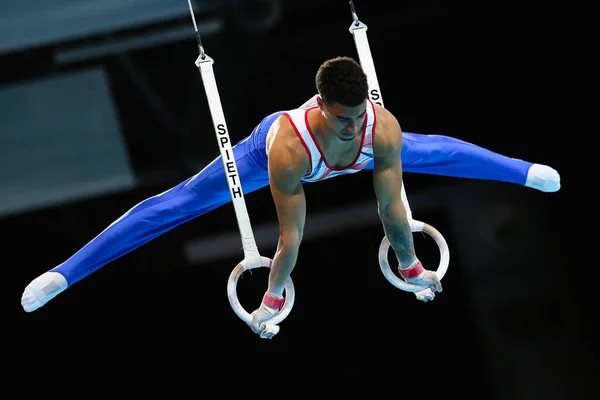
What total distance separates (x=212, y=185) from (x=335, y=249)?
80.2 inches

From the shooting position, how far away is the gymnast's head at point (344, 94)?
12.2 feet

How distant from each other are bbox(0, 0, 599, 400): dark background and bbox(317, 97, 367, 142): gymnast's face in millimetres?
2579

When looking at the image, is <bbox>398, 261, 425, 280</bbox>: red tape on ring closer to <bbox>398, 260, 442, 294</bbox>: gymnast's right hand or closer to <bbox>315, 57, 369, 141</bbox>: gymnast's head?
<bbox>398, 260, 442, 294</bbox>: gymnast's right hand

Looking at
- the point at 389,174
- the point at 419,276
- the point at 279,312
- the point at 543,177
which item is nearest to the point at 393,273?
the point at 419,276

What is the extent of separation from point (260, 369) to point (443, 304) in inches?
49.9

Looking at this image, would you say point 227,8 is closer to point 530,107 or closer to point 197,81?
point 197,81

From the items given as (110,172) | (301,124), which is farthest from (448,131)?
(301,124)

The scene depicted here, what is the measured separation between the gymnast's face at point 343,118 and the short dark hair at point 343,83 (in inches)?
1.0

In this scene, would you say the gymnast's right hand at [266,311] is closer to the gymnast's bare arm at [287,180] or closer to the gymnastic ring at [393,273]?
the gymnast's bare arm at [287,180]

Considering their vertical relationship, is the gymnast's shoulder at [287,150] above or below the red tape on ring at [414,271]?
above

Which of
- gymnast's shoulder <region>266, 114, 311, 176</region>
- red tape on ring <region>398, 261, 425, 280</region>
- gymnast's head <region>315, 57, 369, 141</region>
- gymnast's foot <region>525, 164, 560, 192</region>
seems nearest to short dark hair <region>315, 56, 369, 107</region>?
gymnast's head <region>315, 57, 369, 141</region>

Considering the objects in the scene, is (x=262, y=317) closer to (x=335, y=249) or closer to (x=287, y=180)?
(x=287, y=180)

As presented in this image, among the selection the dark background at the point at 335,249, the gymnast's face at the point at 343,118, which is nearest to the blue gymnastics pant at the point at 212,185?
the gymnast's face at the point at 343,118

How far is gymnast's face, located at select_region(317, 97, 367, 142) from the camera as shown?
3.76 m
